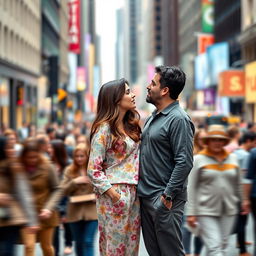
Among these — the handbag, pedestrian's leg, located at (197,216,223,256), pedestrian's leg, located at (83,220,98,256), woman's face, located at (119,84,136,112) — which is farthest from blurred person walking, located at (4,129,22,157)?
pedestrian's leg, located at (197,216,223,256)

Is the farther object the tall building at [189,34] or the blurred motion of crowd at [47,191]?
the tall building at [189,34]

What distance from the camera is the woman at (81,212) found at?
8391 mm

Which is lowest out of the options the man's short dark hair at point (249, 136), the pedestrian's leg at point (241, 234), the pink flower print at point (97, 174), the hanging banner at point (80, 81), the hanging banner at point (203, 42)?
the pedestrian's leg at point (241, 234)

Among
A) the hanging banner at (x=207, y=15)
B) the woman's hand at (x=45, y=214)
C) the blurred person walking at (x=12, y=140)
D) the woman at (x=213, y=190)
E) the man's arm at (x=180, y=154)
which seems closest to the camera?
the man's arm at (x=180, y=154)

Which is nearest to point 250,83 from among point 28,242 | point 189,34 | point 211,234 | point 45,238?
point 211,234

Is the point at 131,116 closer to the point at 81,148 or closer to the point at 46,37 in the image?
the point at 81,148

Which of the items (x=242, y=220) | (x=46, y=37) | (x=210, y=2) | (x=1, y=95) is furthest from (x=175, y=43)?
(x=242, y=220)

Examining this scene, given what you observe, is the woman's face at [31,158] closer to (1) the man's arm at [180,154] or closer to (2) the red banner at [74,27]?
(1) the man's arm at [180,154]

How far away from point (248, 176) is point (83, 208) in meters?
2.00

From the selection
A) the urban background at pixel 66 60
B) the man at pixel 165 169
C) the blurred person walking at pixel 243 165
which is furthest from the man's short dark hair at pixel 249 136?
the urban background at pixel 66 60

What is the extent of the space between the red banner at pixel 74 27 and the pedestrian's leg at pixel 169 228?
9505cm

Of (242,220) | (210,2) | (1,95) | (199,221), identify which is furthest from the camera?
(210,2)

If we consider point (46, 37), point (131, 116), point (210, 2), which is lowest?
point (131, 116)

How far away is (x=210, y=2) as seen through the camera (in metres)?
83.2
